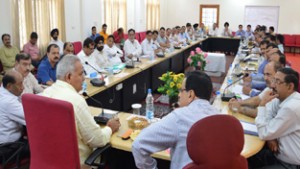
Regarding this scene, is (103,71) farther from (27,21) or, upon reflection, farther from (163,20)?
(163,20)

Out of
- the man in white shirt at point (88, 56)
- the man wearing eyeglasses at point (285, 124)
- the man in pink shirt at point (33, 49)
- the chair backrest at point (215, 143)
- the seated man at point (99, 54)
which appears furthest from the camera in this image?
the man in pink shirt at point (33, 49)

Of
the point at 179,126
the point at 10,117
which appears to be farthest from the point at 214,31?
the point at 179,126

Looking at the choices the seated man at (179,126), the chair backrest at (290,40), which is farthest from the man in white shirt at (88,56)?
the chair backrest at (290,40)

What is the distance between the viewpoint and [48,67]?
12.3 ft

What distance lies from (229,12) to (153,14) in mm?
3253

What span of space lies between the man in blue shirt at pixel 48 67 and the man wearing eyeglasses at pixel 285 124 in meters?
2.55

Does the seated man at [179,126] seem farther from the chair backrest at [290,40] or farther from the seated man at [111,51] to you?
the chair backrest at [290,40]

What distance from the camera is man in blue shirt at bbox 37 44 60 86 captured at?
3678mm

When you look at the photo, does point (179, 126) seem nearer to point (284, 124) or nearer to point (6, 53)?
point (284, 124)

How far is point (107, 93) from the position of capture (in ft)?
12.4

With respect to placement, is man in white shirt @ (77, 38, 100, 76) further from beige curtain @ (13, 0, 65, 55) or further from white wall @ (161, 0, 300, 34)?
white wall @ (161, 0, 300, 34)

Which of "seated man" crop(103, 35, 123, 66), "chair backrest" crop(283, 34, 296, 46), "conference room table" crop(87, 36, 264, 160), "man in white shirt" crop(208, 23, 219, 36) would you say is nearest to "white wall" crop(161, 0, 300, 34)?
"chair backrest" crop(283, 34, 296, 46)

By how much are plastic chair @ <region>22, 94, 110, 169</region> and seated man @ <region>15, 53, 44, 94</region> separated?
1519 millimetres

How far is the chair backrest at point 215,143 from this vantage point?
1186 mm
